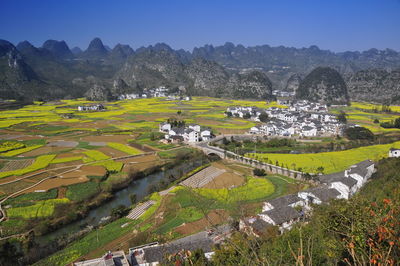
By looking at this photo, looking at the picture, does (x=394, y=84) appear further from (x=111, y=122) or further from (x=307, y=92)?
(x=111, y=122)

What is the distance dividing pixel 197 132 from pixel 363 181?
23.3 meters

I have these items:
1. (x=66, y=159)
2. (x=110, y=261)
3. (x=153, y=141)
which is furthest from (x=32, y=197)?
(x=153, y=141)

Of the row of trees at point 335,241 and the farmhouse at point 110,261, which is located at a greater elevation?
the row of trees at point 335,241

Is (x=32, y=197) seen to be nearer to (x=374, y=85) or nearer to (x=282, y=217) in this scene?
(x=282, y=217)

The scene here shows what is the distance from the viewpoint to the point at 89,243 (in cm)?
1584

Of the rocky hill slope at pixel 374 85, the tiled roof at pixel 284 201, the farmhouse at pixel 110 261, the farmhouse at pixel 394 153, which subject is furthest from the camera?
the rocky hill slope at pixel 374 85

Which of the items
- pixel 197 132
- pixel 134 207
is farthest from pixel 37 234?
pixel 197 132

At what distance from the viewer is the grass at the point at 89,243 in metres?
14.3

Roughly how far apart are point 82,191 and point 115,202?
2.82 m

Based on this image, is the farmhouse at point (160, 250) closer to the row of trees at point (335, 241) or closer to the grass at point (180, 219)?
the row of trees at point (335, 241)

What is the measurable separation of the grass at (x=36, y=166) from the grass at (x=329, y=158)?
22.6 meters

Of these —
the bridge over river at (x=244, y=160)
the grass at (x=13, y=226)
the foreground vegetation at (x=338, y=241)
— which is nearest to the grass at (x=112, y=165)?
the grass at (x=13, y=226)

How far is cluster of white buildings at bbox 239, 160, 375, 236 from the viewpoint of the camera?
16.0 metres

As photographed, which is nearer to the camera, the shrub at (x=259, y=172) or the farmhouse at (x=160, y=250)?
the farmhouse at (x=160, y=250)
